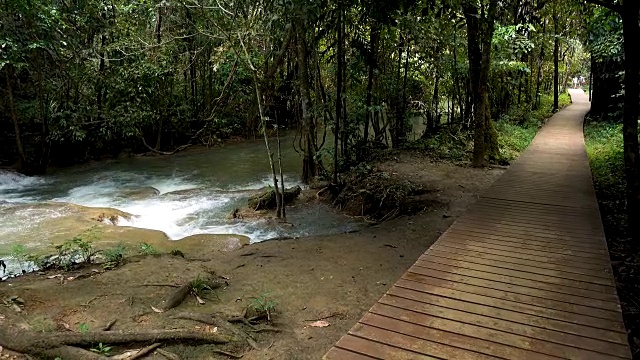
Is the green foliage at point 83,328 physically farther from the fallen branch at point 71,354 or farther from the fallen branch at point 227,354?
the fallen branch at point 227,354

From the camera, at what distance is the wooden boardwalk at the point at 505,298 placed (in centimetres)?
312

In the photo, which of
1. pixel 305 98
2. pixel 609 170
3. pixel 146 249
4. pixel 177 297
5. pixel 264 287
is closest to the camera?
pixel 177 297

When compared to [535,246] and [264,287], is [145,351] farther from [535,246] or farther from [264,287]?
[535,246]

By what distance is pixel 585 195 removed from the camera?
25.1 feet

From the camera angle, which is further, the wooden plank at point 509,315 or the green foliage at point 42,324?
the green foliage at point 42,324

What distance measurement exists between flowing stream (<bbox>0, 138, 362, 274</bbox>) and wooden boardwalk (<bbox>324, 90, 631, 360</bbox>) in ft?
13.3

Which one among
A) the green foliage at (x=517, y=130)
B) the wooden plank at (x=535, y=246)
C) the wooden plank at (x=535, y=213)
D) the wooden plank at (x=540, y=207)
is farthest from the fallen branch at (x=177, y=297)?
the green foliage at (x=517, y=130)

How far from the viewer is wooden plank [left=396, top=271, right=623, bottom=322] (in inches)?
140

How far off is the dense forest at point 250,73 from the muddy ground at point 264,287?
3.26m

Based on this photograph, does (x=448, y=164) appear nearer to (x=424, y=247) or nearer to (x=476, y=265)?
(x=424, y=247)

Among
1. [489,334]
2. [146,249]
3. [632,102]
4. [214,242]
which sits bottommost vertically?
[214,242]

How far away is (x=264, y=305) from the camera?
491cm

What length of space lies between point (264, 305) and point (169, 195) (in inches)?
329

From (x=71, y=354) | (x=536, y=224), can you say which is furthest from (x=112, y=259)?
(x=536, y=224)
